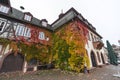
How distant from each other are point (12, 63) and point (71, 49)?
815 centimetres

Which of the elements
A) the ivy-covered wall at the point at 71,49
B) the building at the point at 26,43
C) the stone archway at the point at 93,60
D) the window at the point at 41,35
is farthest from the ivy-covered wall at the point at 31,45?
the stone archway at the point at 93,60

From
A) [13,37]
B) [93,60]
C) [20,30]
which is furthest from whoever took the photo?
[93,60]

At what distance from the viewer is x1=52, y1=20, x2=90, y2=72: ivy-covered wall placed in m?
14.9

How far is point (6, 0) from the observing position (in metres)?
17.2

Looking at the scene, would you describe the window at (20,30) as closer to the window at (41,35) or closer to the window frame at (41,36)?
the window frame at (41,36)

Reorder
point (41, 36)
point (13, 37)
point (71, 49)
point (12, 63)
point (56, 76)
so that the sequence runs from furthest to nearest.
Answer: point (41, 36)
point (71, 49)
point (13, 37)
point (12, 63)
point (56, 76)

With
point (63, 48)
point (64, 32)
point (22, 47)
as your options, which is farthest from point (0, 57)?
point (64, 32)

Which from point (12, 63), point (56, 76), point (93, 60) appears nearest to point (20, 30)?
point (12, 63)

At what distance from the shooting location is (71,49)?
15.5m

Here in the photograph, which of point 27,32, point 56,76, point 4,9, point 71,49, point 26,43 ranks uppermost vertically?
point 4,9

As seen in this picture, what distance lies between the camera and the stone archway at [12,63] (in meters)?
13.7

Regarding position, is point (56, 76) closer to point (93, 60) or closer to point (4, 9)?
point (93, 60)

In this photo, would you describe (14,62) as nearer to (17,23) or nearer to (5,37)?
(5,37)

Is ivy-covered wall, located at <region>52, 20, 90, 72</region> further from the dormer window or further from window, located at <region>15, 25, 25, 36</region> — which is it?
the dormer window
